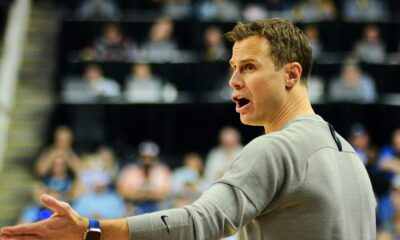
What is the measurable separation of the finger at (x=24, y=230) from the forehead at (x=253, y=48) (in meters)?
0.79

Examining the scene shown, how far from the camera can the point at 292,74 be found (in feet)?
7.58

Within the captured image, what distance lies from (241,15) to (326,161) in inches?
396

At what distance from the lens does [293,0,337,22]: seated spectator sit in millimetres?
11891

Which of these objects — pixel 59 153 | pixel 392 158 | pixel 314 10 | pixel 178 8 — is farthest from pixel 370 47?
pixel 59 153

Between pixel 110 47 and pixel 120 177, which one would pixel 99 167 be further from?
pixel 110 47

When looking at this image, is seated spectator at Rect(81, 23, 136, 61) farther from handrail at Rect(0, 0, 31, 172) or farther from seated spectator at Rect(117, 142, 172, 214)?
seated spectator at Rect(117, 142, 172, 214)

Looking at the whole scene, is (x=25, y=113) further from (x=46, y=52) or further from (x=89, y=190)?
(x=89, y=190)

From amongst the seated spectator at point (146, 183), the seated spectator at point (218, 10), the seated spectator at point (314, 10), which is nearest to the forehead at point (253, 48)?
the seated spectator at point (146, 183)

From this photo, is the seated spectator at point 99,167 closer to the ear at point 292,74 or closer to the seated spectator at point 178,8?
the seated spectator at point 178,8

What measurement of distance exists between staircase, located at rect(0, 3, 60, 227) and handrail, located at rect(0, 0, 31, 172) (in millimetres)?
130

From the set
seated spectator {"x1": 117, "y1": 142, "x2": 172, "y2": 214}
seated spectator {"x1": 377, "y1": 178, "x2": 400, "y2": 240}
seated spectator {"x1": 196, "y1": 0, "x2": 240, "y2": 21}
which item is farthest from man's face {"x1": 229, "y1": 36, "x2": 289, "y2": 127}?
seated spectator {"x1": 196, "y1": 0, "x2": 240, "y2": 21}

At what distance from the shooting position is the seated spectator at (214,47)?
35.8ft

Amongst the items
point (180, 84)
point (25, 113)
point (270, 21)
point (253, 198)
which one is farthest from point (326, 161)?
point (25, 113)

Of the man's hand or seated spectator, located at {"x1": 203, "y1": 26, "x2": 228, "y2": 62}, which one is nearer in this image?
the man's hand
